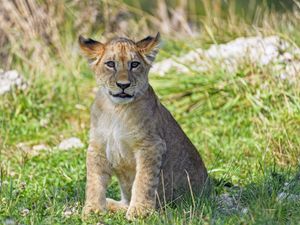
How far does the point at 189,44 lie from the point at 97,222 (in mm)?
5123

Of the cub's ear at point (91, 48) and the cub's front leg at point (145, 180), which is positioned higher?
the cub's ear at point (91, 48)

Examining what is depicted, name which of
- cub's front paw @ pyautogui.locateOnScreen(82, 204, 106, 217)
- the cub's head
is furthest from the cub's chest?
cub's front paw @ pyautogui.locateOnScreen(82, 204, 106, 217)

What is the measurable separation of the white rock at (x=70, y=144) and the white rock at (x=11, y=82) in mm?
1172

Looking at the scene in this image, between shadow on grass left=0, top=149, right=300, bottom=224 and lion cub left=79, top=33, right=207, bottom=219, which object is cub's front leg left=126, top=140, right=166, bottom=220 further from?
shadow on grass left=0, top=149, right=300, bottom=224

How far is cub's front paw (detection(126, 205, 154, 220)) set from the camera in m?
6.39

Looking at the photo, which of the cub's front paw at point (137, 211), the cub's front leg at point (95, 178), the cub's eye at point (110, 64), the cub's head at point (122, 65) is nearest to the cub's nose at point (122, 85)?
the cub's head at point (122, 65)

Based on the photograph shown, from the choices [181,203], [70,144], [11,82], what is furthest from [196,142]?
[181,203]

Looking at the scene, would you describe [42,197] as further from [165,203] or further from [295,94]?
[295,94]

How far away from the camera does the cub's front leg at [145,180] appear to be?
21.1 feet

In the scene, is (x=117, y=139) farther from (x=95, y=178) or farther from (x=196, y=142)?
(x=196, y=142)

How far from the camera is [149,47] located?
660 centimetres

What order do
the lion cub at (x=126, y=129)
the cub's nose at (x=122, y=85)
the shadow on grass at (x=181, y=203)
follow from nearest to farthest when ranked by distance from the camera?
the shadow on grass at (x=181, y=203), the cub's nose at (x=122, y=85), the lion cub at (x=126, y=129)

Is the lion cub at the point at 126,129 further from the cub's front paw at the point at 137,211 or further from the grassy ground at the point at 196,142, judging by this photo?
the grassy ground at the point at 196,142

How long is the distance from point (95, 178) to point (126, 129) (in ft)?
1.37
